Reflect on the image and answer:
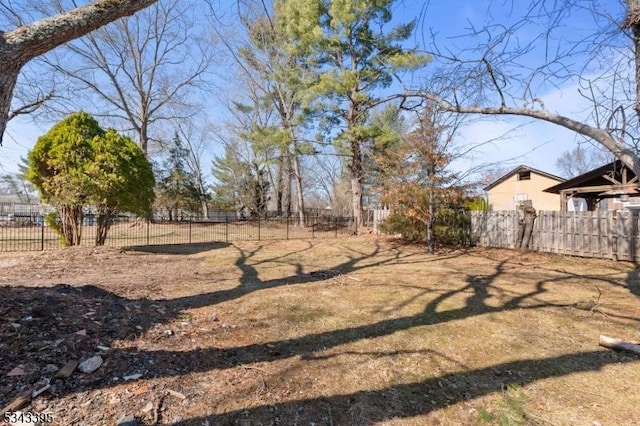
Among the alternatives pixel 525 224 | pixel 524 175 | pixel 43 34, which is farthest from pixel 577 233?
pixel 524 175

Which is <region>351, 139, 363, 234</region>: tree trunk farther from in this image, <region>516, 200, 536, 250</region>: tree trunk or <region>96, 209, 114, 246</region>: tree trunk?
<region>96, 209, 114, 246</region>: tree trunk

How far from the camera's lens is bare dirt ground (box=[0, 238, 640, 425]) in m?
2.16

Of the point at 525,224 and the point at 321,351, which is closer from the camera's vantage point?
the point at 321,351

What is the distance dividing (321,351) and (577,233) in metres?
9.42

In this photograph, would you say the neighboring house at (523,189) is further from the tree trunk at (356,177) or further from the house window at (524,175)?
the tree trunk at (356,177)

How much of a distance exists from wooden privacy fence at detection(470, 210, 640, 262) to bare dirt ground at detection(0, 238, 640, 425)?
123 inches

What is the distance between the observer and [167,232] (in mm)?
16266

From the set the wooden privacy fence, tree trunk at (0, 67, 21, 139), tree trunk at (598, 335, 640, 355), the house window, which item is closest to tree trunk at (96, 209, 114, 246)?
tree trunk at (0, 67, 21, 139)

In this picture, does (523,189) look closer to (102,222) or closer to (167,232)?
(167,232)

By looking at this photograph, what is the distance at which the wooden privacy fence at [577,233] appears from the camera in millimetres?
8414

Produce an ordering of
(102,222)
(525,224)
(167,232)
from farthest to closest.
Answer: (167,232) < (525,224) < (102,222)

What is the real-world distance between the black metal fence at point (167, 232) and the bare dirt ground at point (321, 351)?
20.5 feet

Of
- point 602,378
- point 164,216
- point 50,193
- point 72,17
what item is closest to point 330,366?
point 602,378

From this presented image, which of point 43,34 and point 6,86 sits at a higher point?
point 43,34
